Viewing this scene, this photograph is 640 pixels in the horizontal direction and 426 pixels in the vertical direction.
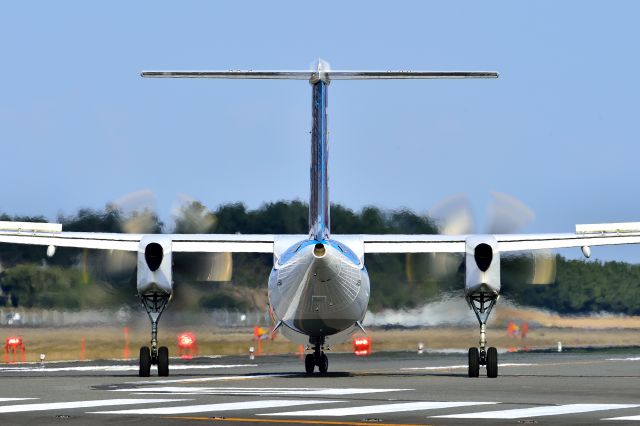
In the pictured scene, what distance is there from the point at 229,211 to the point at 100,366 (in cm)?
782

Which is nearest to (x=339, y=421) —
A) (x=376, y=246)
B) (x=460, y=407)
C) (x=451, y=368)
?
(x=460, y=407)

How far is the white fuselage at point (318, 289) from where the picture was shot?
114 ft

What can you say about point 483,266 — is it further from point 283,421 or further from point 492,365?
point 283,421

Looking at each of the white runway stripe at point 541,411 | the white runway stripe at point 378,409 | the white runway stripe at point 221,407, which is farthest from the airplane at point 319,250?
the white runway stripe at point 541,411

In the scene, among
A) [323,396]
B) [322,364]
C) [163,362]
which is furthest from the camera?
[322,364]

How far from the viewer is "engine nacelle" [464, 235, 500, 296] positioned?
128 ft

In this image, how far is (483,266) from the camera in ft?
128

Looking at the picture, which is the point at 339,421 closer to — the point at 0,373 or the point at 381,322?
the point at 0,373

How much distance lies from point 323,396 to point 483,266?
11296 millimetres

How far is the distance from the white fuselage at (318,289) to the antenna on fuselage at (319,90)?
2.90 ft

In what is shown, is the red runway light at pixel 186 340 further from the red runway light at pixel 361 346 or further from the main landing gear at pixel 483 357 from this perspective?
the main landing gear at pixel 483 357

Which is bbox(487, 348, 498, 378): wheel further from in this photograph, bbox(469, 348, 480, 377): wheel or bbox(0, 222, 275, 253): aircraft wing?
bbox(0, 222, 275, 253): aircraft wing

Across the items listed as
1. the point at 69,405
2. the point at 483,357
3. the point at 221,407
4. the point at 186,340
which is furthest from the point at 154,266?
the point at 186,340

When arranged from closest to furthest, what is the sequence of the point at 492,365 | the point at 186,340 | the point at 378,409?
the point at 378,409 → the point at 492,365 → the point at 186,340
